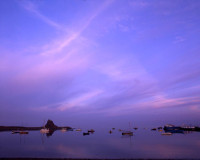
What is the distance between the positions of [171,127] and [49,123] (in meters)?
115

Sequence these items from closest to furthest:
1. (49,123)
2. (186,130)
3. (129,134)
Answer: (129,134), (186,130), (49,123)

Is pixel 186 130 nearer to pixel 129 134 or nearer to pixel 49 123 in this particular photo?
pixel 129 134

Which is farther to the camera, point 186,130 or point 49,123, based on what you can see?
point 49,123

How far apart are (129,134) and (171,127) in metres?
43.5

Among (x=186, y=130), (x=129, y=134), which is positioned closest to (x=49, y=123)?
(x=129, y=134)

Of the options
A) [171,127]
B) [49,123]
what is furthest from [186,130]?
[49,123]

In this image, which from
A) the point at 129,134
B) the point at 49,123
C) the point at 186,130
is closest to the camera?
the point at 129,134

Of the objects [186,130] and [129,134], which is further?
[186,130]

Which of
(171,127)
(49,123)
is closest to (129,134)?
(171,127)

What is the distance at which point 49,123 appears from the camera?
190 m

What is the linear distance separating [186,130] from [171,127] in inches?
369

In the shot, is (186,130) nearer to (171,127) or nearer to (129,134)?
(171,127)

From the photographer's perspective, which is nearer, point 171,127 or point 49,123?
point 171,127
